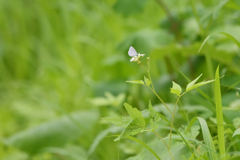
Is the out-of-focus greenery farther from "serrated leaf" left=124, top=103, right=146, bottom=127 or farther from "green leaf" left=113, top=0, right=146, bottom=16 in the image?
"serrated leaf" left=124, top=103, right=146, bottom=127

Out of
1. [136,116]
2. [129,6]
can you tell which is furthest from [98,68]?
[136,116]

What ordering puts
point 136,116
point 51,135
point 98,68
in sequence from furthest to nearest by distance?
1. point 98,68
2. point 51,135
3. point 136,116

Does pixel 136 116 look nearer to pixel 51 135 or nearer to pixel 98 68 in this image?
pixel 51 135

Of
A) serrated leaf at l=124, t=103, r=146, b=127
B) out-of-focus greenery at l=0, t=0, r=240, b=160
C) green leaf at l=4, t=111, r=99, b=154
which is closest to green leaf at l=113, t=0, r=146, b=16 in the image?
out-of-focus greenery at l=0, t=0, r=240, b=160

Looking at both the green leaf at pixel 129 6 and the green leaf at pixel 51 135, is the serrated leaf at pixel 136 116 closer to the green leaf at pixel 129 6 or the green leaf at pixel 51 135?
the green leaf at pixel 51 135

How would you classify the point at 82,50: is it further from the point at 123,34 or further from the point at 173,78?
the point at 173,78

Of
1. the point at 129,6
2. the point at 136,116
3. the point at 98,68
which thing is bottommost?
the point at 136,116

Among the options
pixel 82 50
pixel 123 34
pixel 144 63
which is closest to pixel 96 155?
pixel 144 63

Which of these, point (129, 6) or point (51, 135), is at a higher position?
point (129, 6)

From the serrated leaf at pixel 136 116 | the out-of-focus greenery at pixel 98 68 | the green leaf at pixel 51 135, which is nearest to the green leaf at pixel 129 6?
the out-of-focus greenery at pixel 98 68
